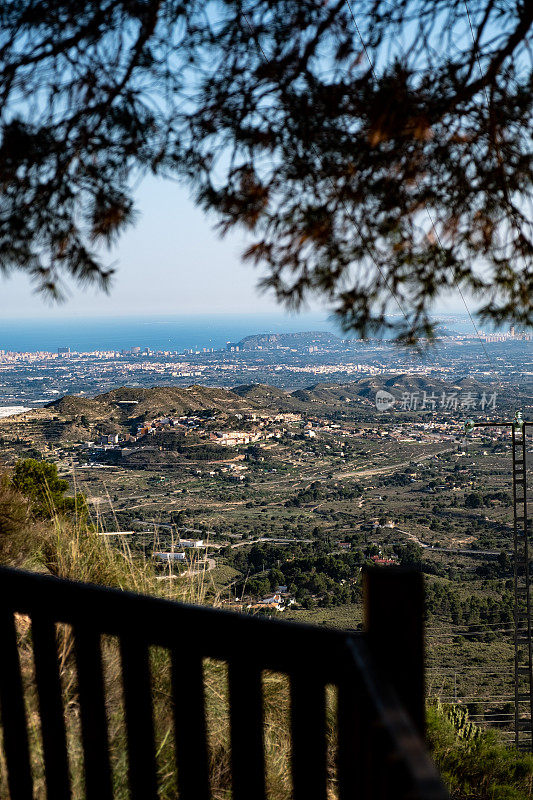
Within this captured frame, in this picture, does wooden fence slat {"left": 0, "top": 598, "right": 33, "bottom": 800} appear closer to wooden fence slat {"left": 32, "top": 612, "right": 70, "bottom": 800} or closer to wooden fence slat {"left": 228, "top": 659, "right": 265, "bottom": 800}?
wooden fence slat {"left": 32, "top": 612, "right": 70, "bottom": 800}

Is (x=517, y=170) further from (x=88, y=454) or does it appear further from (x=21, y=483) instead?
(x=88, y=454)

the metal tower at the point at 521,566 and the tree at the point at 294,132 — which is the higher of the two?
the tree at the point at 294,132

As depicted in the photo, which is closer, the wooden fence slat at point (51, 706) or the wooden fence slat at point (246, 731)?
the wooden fence slat at point (246, 731)

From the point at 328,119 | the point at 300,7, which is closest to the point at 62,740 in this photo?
the point at 328,119

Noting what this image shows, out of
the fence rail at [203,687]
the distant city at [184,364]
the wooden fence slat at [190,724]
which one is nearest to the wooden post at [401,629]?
the fence rail at [203,687]

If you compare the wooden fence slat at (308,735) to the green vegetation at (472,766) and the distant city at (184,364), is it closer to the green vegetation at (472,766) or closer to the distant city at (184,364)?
the green vegetation at (472,766)

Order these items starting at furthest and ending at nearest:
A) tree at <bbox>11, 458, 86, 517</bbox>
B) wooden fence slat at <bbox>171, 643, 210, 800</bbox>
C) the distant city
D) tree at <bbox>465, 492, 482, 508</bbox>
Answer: the distant city < tree at <bbox>465, 492, 482, 508</bbox> < tree at <bbox>11, 458, 86, 517</bbox> < wooden fence slat at <bbox>171, 643, 210, 800</bbox>

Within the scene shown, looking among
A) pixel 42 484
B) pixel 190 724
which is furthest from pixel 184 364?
pixel 190 724

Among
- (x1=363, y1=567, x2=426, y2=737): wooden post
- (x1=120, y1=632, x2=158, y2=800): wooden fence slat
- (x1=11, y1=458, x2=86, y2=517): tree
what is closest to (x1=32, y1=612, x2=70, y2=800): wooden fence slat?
(x1=120, y1=632, x2=158, y2=800): wooden fence slat
